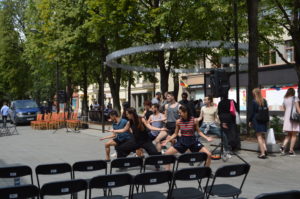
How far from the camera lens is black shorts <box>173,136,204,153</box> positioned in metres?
8.17

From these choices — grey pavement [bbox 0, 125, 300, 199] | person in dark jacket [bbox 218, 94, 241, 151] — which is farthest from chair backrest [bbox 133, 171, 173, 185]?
person in dark jacket [bbox 218, 94, 241, 151]

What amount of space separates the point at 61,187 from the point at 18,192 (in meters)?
0.55

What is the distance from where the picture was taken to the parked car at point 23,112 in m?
30.1

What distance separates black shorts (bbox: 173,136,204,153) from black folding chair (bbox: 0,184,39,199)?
4502 mm

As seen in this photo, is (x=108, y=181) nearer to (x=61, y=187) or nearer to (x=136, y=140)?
(x=61, y=187)

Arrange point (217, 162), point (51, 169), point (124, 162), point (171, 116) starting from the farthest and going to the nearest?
point (171, 116), point (217, 162), point (124, 162), point (51, 169)

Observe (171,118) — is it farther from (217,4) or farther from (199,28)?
(199,28)

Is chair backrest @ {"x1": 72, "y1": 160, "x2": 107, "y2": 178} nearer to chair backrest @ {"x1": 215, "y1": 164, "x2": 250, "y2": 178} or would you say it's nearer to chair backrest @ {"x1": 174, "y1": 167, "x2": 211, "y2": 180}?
chair backrest @ {"x1": 174, "y1": 167, "x2": 211, "y2": 180}

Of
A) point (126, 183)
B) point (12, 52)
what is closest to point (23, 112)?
point (12, 52)

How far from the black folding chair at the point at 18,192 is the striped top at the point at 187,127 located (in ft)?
15.0

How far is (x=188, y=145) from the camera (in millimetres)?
8180

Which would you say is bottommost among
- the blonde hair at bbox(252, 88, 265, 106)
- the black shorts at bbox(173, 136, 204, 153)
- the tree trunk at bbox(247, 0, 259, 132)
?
the black shorts at bbox(173, 136, 204, 153)

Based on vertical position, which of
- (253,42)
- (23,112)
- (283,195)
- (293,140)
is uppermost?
(253,42)

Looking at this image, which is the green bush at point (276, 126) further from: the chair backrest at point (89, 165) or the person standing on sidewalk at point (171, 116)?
the chair backrest at point (89, 165)
